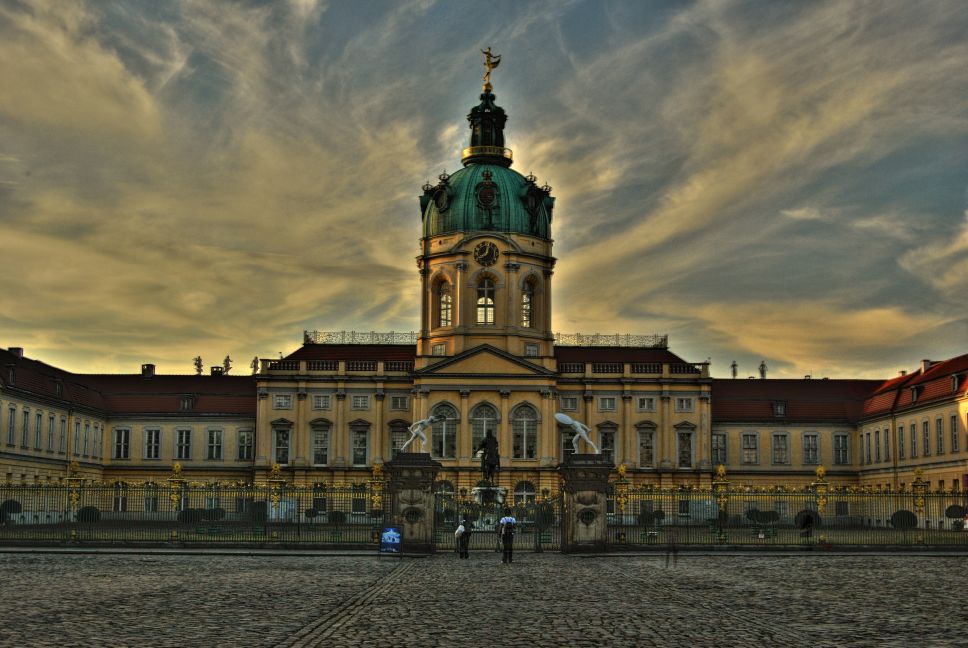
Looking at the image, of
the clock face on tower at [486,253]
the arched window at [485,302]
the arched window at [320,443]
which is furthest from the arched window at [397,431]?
the clock face on tower at [486,253]

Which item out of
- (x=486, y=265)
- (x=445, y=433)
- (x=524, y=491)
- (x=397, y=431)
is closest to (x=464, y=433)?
(x=445, y=433)

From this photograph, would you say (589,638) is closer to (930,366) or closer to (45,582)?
(45,582)

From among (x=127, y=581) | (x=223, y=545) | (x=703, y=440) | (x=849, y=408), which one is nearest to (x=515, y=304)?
(x=703, y=440)

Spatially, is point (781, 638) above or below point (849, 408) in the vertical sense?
below

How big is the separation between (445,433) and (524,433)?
5.72m

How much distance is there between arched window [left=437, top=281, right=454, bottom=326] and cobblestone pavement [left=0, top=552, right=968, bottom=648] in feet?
181

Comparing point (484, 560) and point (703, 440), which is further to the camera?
point (703, 440)

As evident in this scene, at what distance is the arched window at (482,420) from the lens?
86375 mm

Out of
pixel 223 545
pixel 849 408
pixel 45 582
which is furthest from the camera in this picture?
pixel 849 408

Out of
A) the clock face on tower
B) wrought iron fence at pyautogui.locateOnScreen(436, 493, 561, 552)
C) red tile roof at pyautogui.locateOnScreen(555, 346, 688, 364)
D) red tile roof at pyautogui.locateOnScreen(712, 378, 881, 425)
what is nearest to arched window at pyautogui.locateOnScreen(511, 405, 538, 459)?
red tile roof at pyautogui.locateOnScreen(555, 346, 688, 364)

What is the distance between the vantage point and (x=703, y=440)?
9006 centimetres

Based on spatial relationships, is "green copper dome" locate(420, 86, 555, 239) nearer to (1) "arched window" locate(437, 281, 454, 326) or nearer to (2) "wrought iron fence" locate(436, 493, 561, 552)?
(1) "arched window" locate(437, 281, 454, 326)

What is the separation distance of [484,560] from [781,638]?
20558mm

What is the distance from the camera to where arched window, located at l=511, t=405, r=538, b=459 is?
86.2 meters
